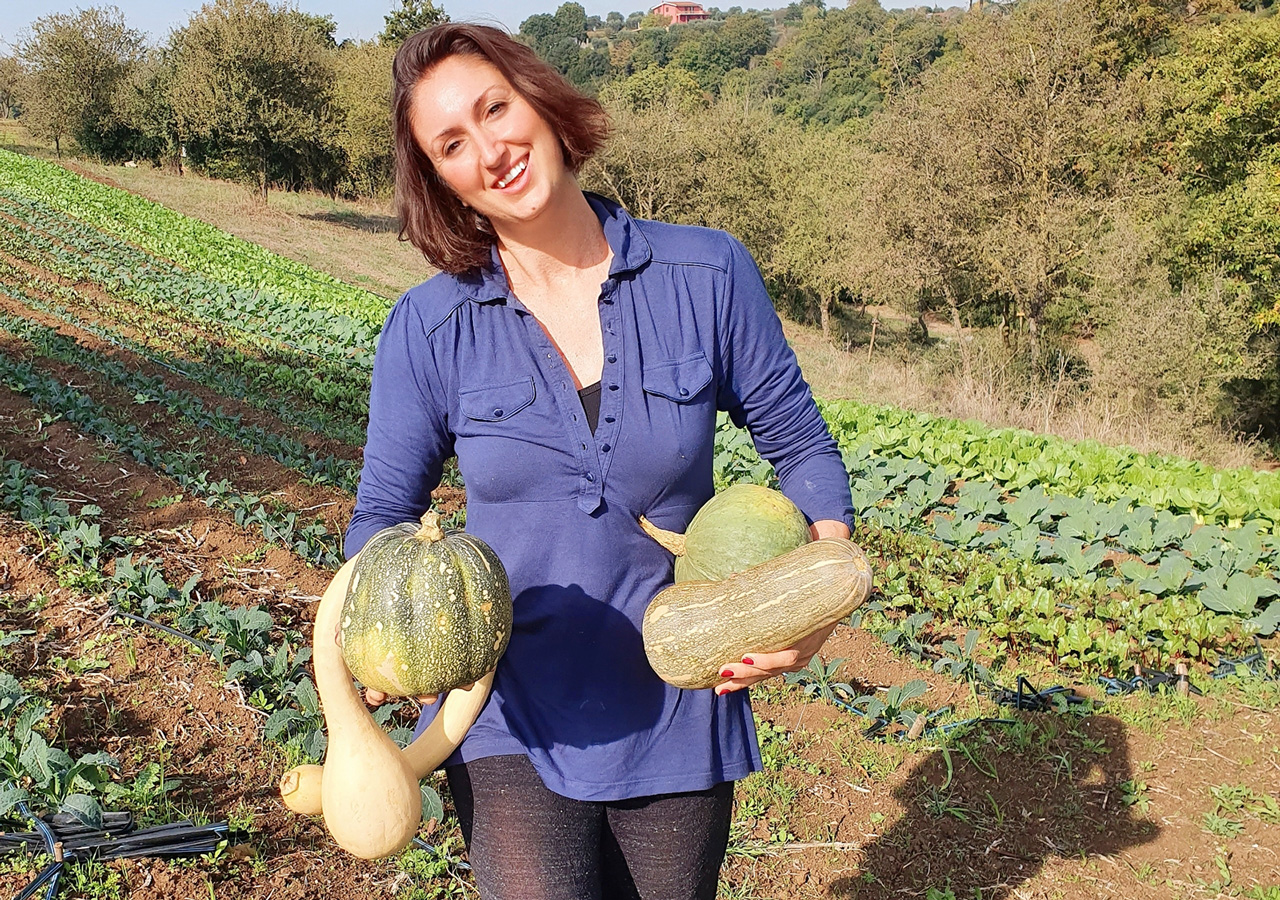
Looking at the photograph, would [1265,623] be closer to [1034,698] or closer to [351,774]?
[1034,698]

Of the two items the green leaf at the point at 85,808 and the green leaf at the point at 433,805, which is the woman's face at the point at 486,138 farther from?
the green leaf at the point at 85,808

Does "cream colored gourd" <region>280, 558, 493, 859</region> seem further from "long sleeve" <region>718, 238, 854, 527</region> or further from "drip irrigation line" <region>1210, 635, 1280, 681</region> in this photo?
"drip irrigation line" <region>1210, 635, 1280, 681</region>

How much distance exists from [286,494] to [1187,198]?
24.6 m

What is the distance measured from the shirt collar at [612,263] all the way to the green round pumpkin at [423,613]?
603 mm

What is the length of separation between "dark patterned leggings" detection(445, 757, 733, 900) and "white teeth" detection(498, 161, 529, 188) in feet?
4.34

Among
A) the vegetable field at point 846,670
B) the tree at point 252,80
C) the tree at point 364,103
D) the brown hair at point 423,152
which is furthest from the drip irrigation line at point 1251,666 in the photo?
the tree at point 364,103

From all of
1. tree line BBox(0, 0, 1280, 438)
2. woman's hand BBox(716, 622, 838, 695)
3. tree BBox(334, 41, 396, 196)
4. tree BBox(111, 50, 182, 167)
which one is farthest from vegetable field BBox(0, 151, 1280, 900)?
tree BBox(111, 50, 182, 167)

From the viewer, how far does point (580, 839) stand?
7.39 feet

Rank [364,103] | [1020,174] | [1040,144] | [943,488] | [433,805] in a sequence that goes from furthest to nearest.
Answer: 1. [364,103]
2. [1020,174]
3. [1040,144]
4. [943,488]
5. [433,805]

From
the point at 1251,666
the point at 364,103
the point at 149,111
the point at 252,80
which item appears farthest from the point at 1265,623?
the point at 149,111

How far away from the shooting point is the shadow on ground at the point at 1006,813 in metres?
4.28

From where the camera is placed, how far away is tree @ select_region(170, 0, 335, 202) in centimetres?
3391

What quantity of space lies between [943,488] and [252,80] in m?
33.3

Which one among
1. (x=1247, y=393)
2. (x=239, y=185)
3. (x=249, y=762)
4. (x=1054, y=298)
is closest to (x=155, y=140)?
(x=239, y=185)
